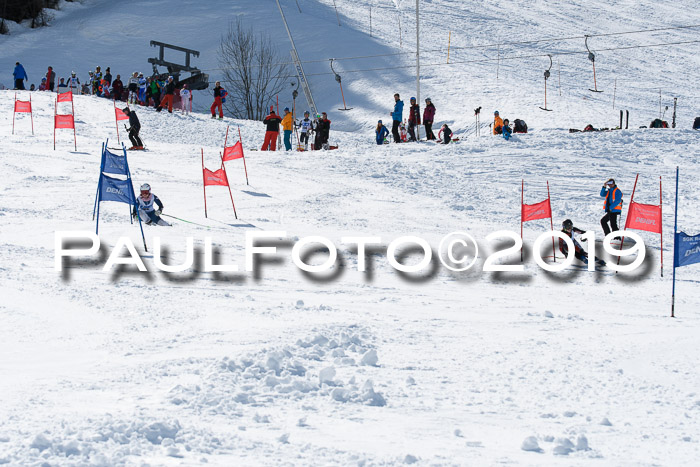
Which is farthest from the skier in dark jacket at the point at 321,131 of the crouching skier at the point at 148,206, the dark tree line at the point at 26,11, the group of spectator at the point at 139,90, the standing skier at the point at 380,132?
the dark tree line at the point at 26,11

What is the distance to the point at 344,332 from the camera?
28.5ft

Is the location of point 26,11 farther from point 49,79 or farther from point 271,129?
point 271,129

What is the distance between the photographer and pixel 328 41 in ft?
135

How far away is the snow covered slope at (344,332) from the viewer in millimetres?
6102

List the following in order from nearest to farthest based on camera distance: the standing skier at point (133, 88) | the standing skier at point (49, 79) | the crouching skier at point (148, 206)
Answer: the crouching skier at point (148, 206) → the standing skier at point (133, 88) → the standing skier at point (49, 79)

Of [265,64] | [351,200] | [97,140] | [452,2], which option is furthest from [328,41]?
[351,200]

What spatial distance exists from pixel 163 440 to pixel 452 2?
47.0m

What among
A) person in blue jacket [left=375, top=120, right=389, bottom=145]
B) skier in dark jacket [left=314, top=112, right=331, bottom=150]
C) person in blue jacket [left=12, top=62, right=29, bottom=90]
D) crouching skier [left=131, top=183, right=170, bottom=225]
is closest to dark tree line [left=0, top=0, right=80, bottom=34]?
person in blue jacket [left=12, top=62, right=29, bottom=90]

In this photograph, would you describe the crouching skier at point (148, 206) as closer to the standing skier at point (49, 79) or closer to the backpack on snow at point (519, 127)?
the backpack on snow at point (519, 127)

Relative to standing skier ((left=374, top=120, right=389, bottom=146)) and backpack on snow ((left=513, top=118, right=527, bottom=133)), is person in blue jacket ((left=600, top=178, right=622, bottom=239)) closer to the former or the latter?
backpack on snow ((left=513, top=118, right=527, bottom=133))

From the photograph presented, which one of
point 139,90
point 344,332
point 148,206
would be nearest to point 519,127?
point 148,206

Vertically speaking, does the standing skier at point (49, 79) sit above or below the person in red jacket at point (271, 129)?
above

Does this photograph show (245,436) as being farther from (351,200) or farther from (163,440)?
(351,200)

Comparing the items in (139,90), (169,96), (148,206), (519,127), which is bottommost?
(148,206)
